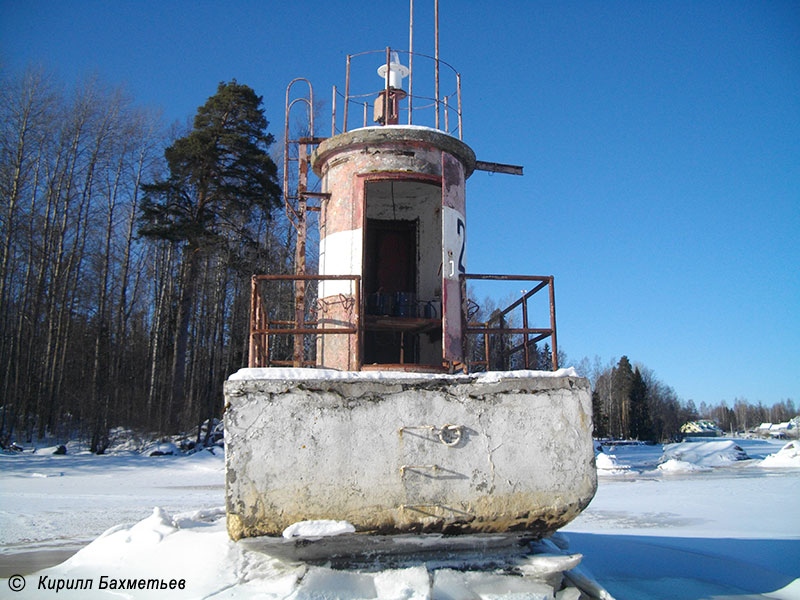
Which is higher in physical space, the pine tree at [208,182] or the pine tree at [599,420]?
the pine tree at [208,182]

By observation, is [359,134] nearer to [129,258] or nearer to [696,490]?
[696,490]

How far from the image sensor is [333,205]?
6891mm

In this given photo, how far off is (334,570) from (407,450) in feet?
3.58

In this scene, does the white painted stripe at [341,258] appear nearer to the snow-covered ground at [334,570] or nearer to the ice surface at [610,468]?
the snow-covered ground at [334,570]

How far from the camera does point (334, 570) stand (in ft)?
14.6

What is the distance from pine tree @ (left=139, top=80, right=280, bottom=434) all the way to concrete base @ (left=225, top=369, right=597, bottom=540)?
1920cm

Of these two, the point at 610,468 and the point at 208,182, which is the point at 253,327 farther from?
the point at 208,182

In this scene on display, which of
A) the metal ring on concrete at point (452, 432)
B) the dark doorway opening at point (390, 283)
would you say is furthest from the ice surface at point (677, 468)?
the metal ring on concrete at point (452, 432)

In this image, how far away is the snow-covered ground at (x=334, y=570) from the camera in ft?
14.5

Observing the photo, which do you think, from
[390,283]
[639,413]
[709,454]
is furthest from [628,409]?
[390,283]

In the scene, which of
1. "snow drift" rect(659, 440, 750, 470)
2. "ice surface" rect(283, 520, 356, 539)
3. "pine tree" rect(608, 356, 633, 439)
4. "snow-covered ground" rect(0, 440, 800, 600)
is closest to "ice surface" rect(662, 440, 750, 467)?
"snow drift" rect(659, 440, 750, 470)

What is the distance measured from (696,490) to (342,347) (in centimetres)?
1044

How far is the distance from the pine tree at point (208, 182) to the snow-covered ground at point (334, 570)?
34.1 feet

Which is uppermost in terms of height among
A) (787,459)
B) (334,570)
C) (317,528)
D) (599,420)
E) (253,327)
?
(253,327)
